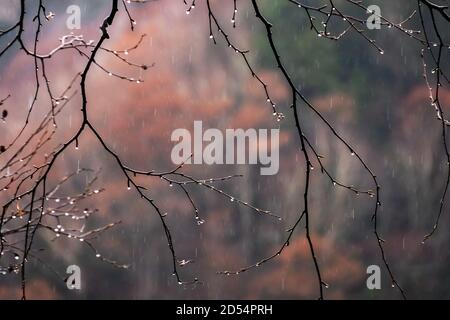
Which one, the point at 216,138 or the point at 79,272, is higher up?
the point at 216,138

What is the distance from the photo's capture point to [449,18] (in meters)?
1.18

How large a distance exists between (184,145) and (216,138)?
57 centimetres
